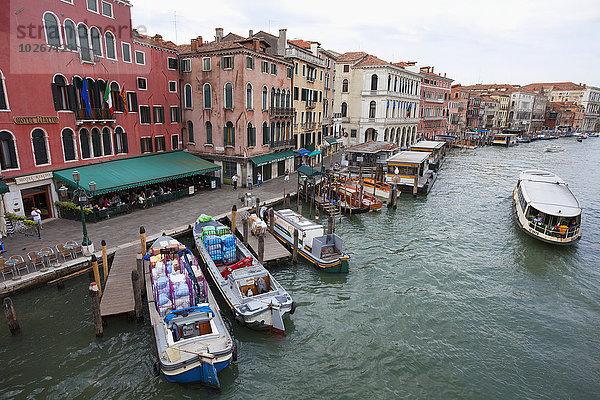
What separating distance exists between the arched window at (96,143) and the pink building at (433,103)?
58.8 meters

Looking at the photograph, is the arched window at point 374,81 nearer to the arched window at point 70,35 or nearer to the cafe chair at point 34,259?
the arched window at point 70,35

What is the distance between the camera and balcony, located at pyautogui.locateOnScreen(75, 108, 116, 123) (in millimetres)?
21297

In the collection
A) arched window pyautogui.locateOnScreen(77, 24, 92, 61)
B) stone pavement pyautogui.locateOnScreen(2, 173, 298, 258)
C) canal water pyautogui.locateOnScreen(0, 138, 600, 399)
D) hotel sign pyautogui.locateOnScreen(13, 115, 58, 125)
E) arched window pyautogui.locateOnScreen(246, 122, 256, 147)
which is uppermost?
arched window pyautogui.locateOnScreen(77, 24, 92, 61)

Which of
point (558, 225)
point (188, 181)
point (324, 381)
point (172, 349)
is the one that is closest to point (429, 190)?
point (558, 225)

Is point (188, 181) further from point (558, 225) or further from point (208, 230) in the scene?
point (558, 225)

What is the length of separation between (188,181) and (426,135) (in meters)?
59.1

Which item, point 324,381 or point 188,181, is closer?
point 324,381

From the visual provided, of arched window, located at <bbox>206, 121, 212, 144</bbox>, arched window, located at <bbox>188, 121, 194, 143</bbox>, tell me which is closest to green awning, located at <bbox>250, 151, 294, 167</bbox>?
arched window, located at <bbox>206, 121, 212, 144</bbox>

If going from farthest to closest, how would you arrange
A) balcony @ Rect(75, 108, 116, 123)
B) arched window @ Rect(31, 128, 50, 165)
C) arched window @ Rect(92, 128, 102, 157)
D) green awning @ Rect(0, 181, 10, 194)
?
arched window @ Rect(92, 128, 102, 157), balcony @ Rect(75, 108, 116, 123), arched window @ Rect(31, 128, 50, 165), green awning @ Rect(0, 181, 10, 194)

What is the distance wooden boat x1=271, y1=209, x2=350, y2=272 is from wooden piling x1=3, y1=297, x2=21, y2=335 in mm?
11954

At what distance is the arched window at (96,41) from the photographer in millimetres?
21819

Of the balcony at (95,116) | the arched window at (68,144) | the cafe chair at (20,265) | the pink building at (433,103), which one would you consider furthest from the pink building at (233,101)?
the pink building at (433,103)

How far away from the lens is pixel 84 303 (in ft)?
45.8

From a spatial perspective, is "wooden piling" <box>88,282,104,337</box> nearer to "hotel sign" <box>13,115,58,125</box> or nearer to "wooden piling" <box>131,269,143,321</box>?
"wooden piling" <box>131,269,143,321</box>
